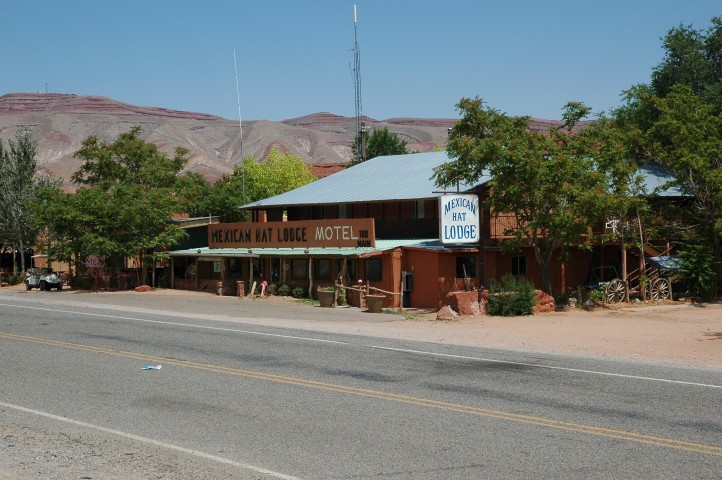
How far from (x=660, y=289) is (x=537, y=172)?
9073 mm

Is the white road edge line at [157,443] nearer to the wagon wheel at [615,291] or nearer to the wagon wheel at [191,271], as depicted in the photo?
the wagon wheel at [615,291]

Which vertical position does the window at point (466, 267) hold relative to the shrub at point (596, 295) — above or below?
above

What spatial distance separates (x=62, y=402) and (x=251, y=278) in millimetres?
29375

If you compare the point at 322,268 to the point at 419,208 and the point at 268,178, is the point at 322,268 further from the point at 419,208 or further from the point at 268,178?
the point at 268,178

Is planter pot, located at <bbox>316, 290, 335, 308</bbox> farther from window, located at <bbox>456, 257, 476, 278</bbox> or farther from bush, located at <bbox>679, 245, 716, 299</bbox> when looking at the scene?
bush, located at <bbox>679, 245, 716, 299</bbox>

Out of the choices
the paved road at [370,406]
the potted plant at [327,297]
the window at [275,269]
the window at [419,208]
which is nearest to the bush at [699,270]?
the window at [419,208]

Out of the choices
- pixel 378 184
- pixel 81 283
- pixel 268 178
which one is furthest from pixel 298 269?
pixel 268 178

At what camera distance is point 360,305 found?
36.7 meters

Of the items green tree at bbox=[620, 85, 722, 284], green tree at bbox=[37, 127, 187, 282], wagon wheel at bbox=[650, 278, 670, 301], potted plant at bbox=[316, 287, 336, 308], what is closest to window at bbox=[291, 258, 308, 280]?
potted plant at bbox=[316, 287, 336, 308]

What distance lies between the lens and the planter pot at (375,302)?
3397 centimetres

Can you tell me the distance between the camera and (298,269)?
42875mm

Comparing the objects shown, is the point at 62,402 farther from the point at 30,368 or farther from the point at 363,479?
the point at 363,479

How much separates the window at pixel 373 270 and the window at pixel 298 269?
4.74 meters

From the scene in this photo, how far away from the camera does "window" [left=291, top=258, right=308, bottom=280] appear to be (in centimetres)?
4247
